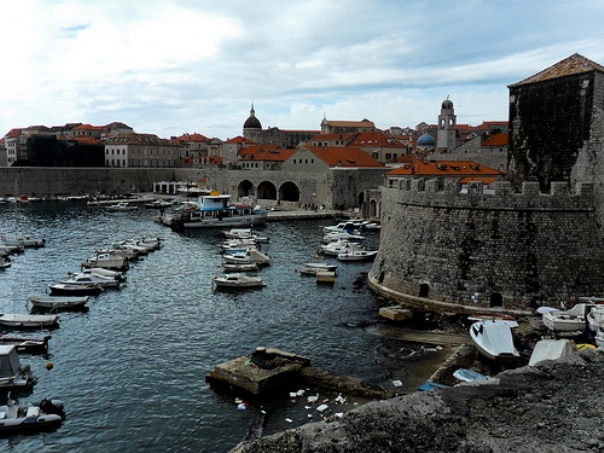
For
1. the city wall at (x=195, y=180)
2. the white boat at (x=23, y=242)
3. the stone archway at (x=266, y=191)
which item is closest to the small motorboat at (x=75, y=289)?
the white boat at (x=23, y=242)

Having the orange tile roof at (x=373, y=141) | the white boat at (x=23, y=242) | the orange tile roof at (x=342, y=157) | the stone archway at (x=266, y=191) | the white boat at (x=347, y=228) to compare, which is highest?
the orange tile roof at (x=373, y=141)

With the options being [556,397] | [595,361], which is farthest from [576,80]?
[556,397]

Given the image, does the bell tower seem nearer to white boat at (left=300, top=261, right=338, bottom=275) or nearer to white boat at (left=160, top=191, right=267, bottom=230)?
white boat at (left=160, top=191, right=267, bottom=230)

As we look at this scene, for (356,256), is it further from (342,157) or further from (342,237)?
(342,157)

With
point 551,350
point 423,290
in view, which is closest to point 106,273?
point 423,290

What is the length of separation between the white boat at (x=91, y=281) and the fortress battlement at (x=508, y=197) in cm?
1655

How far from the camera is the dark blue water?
1354 centimetres

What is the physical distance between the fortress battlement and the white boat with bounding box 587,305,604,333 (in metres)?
3.83

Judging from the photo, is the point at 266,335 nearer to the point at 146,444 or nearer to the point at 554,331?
the point at 146,444

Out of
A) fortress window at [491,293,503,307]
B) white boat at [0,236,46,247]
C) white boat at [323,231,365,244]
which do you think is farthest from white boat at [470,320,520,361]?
white boat at [0,236,46,247]

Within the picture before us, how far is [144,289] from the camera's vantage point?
2817 cm

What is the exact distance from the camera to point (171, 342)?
64.4 ft

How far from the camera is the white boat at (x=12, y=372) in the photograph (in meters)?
16.0

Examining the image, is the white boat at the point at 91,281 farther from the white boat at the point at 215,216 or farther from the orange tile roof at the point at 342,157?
the orange tile roof at the point at 342,157
